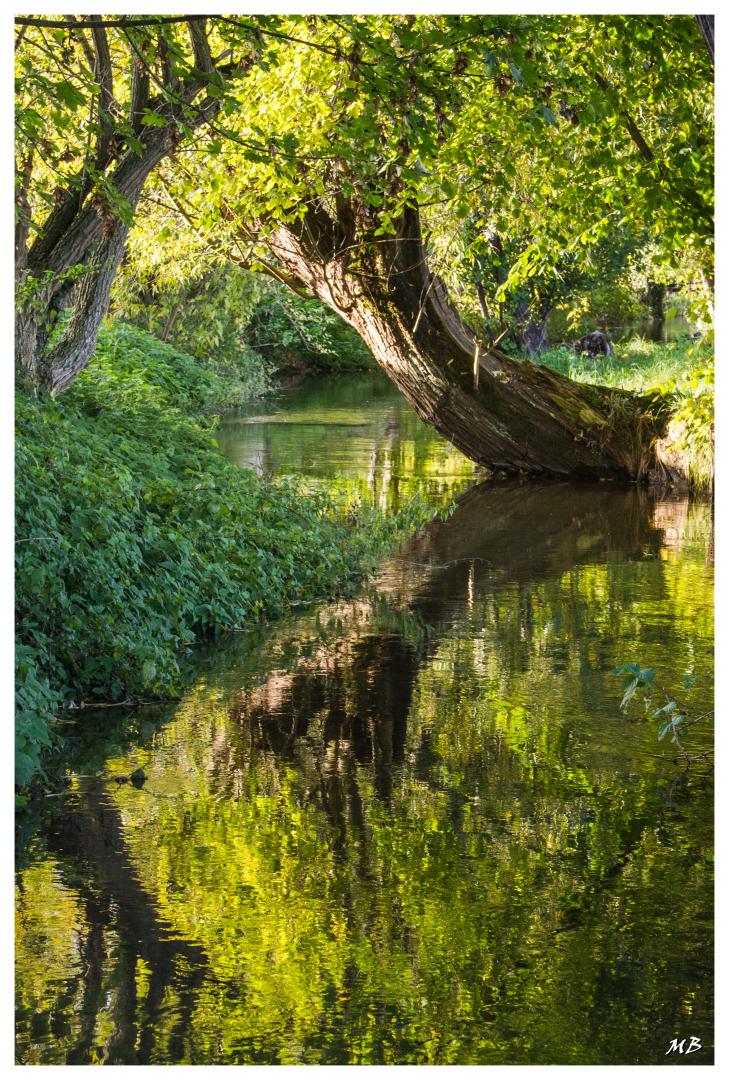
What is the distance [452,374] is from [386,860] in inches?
533

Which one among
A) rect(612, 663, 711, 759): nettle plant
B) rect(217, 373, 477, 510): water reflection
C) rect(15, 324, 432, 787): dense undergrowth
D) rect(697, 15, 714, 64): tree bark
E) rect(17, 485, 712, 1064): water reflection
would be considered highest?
rect(697, 15, 714, 64): tree bark

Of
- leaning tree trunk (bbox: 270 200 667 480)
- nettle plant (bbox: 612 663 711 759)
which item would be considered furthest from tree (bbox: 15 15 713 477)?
nettle plant (bbox: 612 663 711 759)

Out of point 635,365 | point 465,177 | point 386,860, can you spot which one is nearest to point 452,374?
point 465,177

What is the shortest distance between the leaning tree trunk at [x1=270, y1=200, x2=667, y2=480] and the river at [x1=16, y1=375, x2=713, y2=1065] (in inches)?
303

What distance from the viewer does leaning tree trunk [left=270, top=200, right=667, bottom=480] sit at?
17422 millimetres

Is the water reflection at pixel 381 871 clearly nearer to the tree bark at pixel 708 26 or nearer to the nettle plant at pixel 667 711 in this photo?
the nettle plant at pixel 667 711

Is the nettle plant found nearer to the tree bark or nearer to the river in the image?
the river

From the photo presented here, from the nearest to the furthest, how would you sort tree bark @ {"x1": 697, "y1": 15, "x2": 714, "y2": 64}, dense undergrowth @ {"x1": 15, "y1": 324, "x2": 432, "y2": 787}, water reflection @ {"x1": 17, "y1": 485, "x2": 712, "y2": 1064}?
1. water reflection @ {"x1": 17, "y1": 485, "x2": 712, "y2": 1064}
2. tree bark @ {"x1": 697, "y1": 15, "x2": 714, "y2": 64}
3. dense undergrowth @ {"x1": 15, "y1": 324, "x2": 432, "y2": 787}

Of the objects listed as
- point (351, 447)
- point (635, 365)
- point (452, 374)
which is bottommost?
point (351, 447)

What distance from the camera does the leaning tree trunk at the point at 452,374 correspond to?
57.2 feet

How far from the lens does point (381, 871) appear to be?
5.75 m

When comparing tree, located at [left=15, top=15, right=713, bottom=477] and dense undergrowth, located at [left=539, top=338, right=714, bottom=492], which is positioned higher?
tree, located at [left=15, top=15, right=713, bottom=477]

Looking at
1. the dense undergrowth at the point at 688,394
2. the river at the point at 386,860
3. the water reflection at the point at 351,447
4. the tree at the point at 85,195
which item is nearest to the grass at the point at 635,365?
the dense undergrowth at the point at 688,394

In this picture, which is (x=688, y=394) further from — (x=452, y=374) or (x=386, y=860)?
(x=386, y=860)
